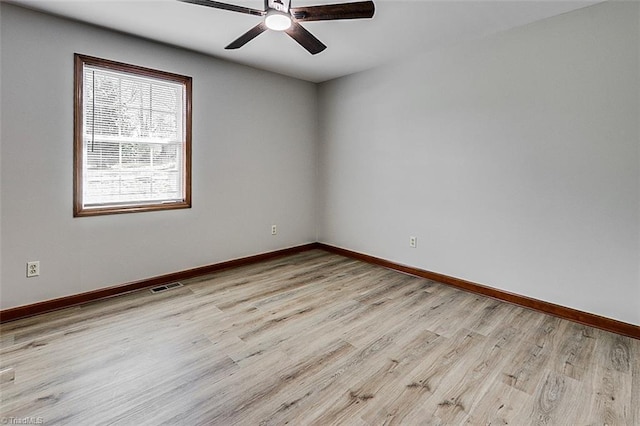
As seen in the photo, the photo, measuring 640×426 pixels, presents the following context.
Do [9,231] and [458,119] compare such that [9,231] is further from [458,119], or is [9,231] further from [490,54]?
[490,54]

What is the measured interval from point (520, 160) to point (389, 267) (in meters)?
1.88

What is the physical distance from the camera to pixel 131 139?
330 centimetres

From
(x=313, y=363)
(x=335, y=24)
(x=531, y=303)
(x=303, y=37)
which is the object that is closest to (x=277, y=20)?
(x=303, y=37)

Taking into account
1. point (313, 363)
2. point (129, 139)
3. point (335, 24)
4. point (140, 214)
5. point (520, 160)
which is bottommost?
point (313, 363)

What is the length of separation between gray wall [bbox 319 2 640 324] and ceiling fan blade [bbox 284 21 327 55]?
1.66 meters

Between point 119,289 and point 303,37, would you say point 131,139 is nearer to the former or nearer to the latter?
point 119,289

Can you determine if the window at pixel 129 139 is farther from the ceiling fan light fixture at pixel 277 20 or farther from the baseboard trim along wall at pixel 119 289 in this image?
the ceiling fan light fixture at pixel 277 20

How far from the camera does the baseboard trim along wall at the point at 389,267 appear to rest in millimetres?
2652

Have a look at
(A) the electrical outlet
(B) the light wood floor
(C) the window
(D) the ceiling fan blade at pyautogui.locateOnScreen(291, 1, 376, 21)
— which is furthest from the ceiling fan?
(A) the electrical outlet

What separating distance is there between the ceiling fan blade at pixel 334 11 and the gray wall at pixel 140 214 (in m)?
1.96

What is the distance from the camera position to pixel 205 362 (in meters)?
2.14

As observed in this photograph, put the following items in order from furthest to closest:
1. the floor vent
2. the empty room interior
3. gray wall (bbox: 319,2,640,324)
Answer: the floor vent → gray wall (bbox: 319,2,640,324) → the empty room interior

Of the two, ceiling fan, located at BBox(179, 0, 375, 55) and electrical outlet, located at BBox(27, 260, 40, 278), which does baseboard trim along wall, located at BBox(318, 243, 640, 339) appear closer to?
ceiling fan, located at BBox(179, 0, 375, 55)

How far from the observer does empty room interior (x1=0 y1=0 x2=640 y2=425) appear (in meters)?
1.93
